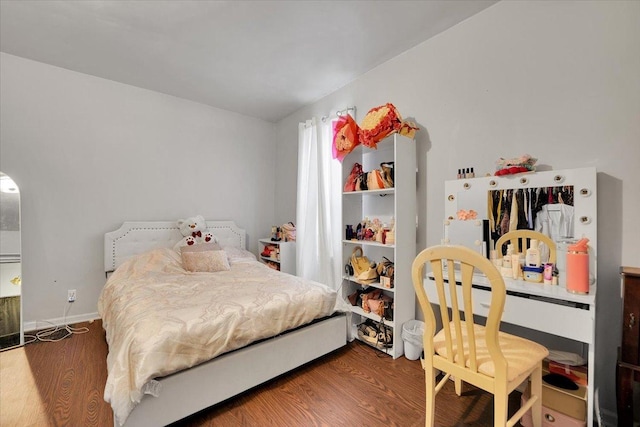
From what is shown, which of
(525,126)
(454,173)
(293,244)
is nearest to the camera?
(525,126)

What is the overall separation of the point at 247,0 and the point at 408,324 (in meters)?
2.72

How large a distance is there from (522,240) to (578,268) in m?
0.41

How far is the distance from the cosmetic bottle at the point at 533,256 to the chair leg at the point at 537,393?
1.89 feet

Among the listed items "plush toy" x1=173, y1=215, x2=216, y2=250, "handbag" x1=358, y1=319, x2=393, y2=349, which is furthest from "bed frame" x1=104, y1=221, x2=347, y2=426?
"plush toy" x1=173, y1=215, x2=216, y2=250

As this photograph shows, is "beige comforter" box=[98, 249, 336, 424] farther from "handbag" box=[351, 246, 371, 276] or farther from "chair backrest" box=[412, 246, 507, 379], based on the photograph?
"chair backrest" box=[412, 246, 507, 379]

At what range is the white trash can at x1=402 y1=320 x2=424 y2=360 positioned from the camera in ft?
6.89

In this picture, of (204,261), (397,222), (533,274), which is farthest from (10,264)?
(533,274)

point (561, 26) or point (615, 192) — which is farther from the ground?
point (561, 26)

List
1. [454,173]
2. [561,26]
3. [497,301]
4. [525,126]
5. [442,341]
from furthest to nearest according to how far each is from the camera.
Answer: [454,173]
[525,126]
[561,26]
[442,341]
[497,301]

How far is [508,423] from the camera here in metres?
1.16

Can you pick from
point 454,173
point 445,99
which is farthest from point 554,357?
point 445,99

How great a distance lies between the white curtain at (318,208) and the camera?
9.27ft

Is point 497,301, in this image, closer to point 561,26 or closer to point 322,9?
point 561,26

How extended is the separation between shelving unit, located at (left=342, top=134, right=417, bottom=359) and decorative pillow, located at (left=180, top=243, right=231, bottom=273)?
1292 mm
